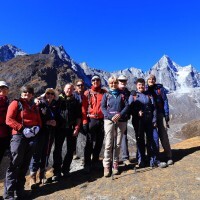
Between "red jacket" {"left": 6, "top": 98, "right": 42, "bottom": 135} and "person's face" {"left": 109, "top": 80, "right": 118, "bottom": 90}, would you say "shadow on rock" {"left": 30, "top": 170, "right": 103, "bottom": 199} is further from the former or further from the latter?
"person's face" {"left": 109, "top": 80, "right": 118, "bottom": 90}

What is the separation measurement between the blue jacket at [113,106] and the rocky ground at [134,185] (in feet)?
8.25

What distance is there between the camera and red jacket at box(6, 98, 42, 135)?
10328mm

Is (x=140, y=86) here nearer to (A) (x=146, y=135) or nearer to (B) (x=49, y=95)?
(A) (x=146, y=135)

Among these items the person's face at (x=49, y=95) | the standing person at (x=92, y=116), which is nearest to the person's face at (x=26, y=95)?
the person's face at (x=49, y=95)

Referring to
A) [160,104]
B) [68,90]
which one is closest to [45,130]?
[68,90]

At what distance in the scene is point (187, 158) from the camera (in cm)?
1395

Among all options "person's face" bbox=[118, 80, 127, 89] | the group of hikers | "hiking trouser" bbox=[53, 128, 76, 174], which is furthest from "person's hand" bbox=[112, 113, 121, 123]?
"hiking trouser" bbox=[53, 128, 76, 174]

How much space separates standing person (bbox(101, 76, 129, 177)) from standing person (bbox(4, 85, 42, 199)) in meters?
2.93

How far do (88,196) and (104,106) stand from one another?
3633 millimetres

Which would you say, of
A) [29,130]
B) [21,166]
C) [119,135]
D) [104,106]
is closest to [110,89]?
[104,106]

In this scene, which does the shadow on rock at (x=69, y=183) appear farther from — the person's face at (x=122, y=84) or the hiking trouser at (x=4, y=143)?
the person's face at (x=122, y=84)

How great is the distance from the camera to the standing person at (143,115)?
12.8m

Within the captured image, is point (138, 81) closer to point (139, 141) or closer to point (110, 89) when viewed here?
point (110, 89)

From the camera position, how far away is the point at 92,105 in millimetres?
12961
